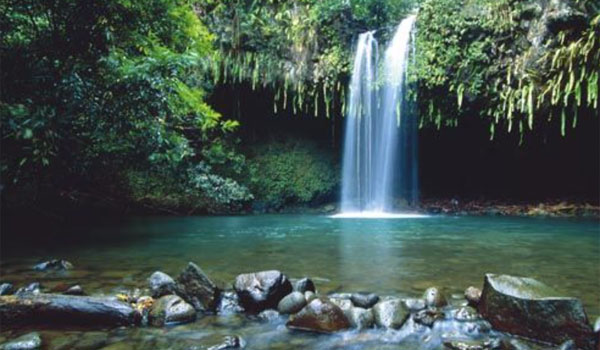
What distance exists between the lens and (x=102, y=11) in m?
4.78

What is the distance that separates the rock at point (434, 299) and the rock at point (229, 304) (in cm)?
142

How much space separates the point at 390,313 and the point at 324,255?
7.96ft

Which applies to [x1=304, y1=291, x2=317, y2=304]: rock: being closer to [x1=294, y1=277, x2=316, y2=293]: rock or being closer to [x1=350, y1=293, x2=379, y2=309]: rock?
[x1=294, y1=277, x2=316, y2=293]: rock

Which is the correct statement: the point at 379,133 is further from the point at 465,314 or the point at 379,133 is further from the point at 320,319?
the point at 320,319

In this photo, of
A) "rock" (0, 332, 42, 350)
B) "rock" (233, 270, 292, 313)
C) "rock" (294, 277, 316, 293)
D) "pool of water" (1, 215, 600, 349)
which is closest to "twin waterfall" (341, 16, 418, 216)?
"pool of water" (1, 215, 600, 349)

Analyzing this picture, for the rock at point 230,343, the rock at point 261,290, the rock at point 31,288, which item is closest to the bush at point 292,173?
the rock at point 31,288

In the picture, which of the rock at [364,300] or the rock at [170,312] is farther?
the rock at [364,300]

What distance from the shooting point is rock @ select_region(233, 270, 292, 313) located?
341 cm

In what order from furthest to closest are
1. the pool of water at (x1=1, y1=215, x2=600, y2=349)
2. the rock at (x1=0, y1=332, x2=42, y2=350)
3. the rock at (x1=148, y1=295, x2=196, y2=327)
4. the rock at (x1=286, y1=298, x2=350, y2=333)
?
the pool of water at (x1=1, y1=215, x2=600, y2=349) → the rock at (x1=148, y1=295, x2=196, y2=327) → the rock at (x1=286, y1=298, x2=350, y2=333) → the rock at (x1=0, y1=332, x2=42, y2=350)

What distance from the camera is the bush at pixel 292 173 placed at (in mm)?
13492

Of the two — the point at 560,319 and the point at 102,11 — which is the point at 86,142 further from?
the point at 560,319

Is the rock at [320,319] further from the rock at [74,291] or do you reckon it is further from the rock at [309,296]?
the rock at [74,291]

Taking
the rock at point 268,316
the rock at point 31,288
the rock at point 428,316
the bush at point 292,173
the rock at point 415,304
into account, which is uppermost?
the bush at point 292,173

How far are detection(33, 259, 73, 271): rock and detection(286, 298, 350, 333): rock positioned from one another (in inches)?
112
